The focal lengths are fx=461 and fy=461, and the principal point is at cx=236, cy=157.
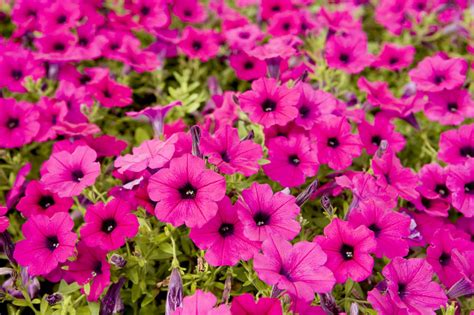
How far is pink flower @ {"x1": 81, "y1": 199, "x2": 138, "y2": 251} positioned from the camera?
160 centimetres

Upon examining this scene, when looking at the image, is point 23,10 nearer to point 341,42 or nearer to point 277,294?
point 341,42

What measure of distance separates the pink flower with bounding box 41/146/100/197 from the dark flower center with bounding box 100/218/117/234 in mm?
171

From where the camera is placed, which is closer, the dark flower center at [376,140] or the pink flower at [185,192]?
the pink flower at [185,192]

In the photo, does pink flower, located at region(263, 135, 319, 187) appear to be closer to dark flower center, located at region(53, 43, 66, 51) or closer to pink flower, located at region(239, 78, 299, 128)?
pink flower, located at region(239, 78, 299, 128)

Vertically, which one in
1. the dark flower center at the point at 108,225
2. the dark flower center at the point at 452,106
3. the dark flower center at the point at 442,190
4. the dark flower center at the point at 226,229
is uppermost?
the dark flower center at the point at 452,106

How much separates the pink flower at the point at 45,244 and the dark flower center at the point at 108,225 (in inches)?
4.3

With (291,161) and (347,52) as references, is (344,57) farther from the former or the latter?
(291,161)

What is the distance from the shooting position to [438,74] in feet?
7.63

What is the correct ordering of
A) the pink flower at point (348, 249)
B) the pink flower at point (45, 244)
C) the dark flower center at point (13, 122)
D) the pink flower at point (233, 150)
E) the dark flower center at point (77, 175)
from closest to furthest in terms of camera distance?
the pink flower at point (348, 249), the pink flower at point (45, 244), the pink flower at point (233, 150), the dark flower center at point (77, 175), the dark flower center at point (13, 122)

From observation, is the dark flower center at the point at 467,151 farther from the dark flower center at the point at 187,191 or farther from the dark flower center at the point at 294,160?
the dark flower center at the point at 187,191

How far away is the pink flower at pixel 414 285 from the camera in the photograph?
1500 millimetres

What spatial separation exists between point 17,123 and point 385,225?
5.68 feet

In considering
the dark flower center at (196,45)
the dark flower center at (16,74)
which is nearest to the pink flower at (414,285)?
the dark flower center at (196,45)

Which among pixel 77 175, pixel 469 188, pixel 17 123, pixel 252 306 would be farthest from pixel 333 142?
pixel 17 123
